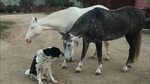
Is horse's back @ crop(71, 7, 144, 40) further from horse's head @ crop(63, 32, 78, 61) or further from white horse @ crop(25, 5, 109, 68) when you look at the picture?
white horse @ crop(25, 5, 109, 68)

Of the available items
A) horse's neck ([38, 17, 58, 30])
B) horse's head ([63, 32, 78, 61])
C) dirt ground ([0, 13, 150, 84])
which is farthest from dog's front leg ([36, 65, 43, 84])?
horse's neck ([38, 17, 58, 30])

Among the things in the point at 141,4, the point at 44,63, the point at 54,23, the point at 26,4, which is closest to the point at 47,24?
the point at 54,23

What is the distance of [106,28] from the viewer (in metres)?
9.35

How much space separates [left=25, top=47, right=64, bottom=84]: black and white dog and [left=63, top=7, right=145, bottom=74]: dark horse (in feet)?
1.98

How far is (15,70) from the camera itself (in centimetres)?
978

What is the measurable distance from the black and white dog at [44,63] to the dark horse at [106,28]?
603 mm

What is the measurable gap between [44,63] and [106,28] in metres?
1.88

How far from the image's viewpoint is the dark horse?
9.15 metres

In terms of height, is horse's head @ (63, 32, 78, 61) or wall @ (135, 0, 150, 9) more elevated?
horse's head @ (63, 32, 78, 61)

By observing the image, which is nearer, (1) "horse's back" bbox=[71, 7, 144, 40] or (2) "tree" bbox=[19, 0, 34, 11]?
(1) "horse's back" bbox=[71, 7, 144, 40]

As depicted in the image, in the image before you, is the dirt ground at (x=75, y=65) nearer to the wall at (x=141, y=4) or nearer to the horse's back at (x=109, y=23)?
the horse's back at (x=109, y=23)

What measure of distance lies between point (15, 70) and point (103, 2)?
16558 millimetres

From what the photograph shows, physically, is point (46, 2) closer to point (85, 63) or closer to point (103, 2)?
point (103, 2)

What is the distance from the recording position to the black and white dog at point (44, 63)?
8195 mm
